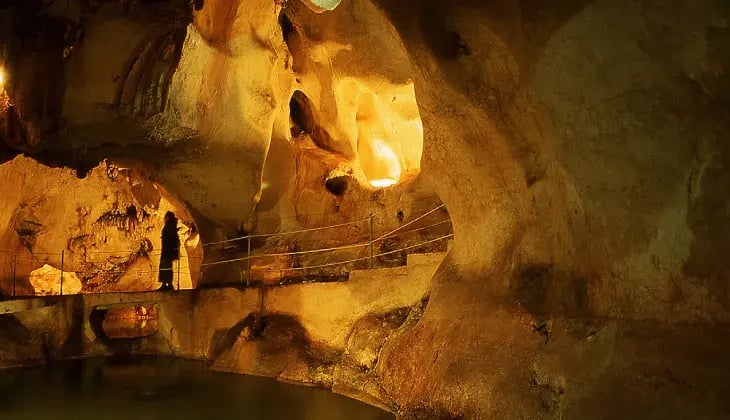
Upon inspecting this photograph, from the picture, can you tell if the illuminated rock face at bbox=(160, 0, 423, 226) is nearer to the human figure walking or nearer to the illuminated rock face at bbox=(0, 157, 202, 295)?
the illuminated rock face at bbox=(0, 157, 202, 295)

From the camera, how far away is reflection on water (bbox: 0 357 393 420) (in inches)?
262

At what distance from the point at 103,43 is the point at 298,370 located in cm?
591

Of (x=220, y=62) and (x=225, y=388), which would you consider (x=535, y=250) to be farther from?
(x=220, y=62)

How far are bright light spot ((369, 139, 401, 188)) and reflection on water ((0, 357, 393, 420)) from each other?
497 cm

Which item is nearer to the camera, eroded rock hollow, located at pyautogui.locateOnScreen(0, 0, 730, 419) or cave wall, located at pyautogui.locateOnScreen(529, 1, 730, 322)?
cave wall, located at pyautogui.locateOnScreen(529, 1, 730, 322)

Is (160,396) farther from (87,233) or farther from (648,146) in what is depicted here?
(87,233)

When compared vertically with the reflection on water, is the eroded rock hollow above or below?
above

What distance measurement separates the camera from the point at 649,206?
353cm

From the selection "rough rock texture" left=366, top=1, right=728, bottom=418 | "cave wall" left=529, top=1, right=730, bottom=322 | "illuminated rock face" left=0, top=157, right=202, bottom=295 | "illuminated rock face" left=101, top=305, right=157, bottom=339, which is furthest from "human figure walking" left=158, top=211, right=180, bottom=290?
"cave wall" left=529, top=1, right=730, bottom=322

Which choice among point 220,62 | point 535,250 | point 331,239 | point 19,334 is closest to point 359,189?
point 331,239

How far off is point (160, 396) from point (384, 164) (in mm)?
6575

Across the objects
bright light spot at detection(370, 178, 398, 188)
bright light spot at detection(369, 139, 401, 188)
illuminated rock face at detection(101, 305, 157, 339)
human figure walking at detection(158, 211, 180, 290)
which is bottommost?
illuminated rock face at detection(101, 305, 157, 339)

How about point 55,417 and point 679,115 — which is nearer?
point 679,115

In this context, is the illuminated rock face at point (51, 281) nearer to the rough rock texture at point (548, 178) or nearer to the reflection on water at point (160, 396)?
the reflection on water at point (160, 396)
